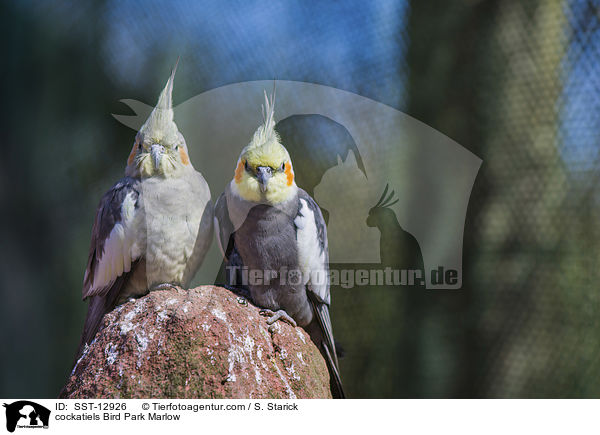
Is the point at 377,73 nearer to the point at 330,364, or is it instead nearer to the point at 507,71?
the point at 507,71

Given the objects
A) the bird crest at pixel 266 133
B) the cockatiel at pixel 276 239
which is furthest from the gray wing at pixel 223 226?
the bird crest at pixel 266 133

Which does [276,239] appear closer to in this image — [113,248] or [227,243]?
[227,243]

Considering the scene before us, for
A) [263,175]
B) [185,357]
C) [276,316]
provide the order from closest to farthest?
[185,357]
[263,175]
[276,316]

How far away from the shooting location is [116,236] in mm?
1397

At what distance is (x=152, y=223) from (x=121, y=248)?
0.13 meters

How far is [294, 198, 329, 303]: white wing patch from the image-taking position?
1.41 m

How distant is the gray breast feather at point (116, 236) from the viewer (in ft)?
4.54

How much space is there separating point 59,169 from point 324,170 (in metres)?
1.12

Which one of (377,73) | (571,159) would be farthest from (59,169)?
(571,159)

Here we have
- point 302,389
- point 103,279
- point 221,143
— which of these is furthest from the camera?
point 221,143

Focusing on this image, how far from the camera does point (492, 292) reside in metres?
1.81

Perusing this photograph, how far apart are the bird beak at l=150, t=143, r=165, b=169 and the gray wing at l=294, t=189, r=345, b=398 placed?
424mm

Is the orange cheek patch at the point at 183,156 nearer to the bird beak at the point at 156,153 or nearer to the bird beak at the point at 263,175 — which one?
the bird beak at the point at 156,153

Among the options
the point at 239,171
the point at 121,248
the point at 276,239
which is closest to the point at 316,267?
the point at 276,239
